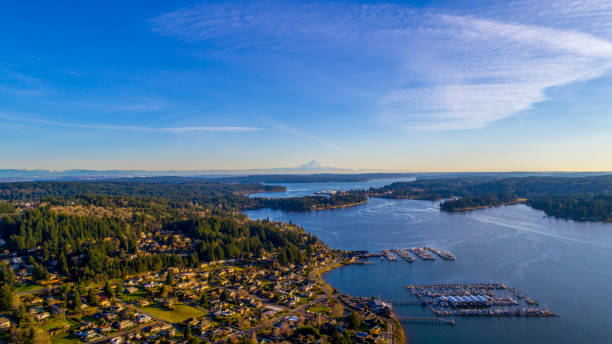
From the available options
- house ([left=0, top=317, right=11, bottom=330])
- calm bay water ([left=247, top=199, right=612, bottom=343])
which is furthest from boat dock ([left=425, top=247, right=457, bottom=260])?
house ([left=0, top=317, right=11, bottom=330])

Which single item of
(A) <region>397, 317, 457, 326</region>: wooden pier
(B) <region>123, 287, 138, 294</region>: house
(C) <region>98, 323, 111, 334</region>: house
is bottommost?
(A) <region>397, 317, 457, 326</region>: wooden pier

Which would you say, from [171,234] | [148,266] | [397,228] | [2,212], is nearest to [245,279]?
[148,266]

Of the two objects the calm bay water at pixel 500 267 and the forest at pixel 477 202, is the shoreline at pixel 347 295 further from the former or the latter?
the forest at pixel 477 202

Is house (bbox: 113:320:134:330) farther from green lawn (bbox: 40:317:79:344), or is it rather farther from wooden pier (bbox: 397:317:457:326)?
wooden pier (bbox: 397:317:457:326)

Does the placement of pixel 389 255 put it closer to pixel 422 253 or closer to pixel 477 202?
pixel 422 253

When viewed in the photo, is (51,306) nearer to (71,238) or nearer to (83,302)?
(83,302)

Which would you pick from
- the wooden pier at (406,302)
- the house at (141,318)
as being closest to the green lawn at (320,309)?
the wooden pier at (406,302)
